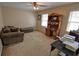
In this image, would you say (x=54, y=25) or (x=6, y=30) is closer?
(x=6, y=30)

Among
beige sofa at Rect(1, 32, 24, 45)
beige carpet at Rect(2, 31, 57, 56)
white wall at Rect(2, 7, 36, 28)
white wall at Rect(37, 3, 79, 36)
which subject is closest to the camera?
beige carpet at Rect(2, 31, 57, 56)

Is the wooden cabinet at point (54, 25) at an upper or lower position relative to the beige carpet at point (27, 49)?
upper

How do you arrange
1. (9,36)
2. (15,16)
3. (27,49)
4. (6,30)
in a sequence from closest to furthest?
(27,49)
(9,36)
(6,30)
(15,16)

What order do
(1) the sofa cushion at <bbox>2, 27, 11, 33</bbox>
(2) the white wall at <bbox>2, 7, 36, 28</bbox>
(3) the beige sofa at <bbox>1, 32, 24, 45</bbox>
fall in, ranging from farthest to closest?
(2) the white wall at <bbox>2, 7, 36, 28</bbox> < (1) the sofa cushion at <bbox>2, 27, 11, 33</bbox> < (3) the beige sofa at <bbox>1, 32, 24, 45</bbox>

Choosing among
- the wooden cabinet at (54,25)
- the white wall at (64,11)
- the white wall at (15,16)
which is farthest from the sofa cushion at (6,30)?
the white wall at (64,11)

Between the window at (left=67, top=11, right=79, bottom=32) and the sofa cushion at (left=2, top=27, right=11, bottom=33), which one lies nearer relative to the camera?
the window at (left=67, top=11, right=79, bottom=32)

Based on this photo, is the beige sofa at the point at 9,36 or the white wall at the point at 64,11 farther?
the beige sofa at the point at 9,36

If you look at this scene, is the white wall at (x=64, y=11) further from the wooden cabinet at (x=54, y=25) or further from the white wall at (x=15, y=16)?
the white wall at (x=15, y=16)

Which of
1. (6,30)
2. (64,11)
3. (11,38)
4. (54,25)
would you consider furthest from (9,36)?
(64,11)

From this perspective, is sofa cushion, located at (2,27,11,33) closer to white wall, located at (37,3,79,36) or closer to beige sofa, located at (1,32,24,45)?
beige sofa, located at (1,32,24,45)

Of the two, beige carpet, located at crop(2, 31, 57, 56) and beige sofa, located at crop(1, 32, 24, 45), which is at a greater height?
beige sofa, located at crop(1, 32, 24, 45)

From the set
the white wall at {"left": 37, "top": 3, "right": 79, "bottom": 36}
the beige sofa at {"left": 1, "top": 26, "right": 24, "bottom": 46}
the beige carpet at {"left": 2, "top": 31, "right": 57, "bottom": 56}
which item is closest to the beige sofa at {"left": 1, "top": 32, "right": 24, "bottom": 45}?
the beige sofa at {"left": 1, "top": 26, "right": 24, "bottom": 46}

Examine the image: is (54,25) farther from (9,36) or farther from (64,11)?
(9,36)

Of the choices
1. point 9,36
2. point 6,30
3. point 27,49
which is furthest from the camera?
point 6,30
